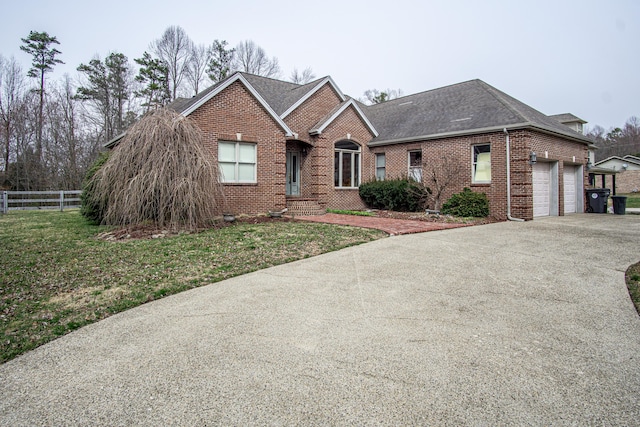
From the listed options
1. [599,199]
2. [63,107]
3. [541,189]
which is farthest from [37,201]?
[599,199]

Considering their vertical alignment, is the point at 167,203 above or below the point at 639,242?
above

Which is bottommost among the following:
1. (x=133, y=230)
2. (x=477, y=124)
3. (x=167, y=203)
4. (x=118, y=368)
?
(x=118, y=368)

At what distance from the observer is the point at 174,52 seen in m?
33.2

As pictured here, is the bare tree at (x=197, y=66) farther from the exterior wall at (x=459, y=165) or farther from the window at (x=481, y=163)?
the window at (x=481, y=163)

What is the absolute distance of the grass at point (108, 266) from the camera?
3908mm

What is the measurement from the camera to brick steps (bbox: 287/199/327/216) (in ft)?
46.9

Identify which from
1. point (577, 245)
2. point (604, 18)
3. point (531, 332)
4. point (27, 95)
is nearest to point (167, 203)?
point (531, 332)

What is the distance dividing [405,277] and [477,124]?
1106 cm

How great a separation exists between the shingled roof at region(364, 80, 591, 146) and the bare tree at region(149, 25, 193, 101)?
2204 centimetres

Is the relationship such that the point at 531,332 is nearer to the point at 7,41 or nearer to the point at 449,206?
the point at 449,206

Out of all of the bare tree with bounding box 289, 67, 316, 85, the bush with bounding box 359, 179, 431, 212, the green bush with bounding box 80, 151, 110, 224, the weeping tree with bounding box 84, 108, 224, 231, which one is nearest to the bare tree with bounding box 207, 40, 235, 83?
the bare tree with bounding box 289, 67, 316, 85

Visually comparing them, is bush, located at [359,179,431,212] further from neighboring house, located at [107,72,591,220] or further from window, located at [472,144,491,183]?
window, located at [472,144,491,183]

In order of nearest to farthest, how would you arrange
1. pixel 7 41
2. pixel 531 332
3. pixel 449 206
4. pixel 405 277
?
pixel 531 332
pixel 405 277
pixel 449 206
pixel 7 41

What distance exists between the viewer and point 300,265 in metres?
6.14
